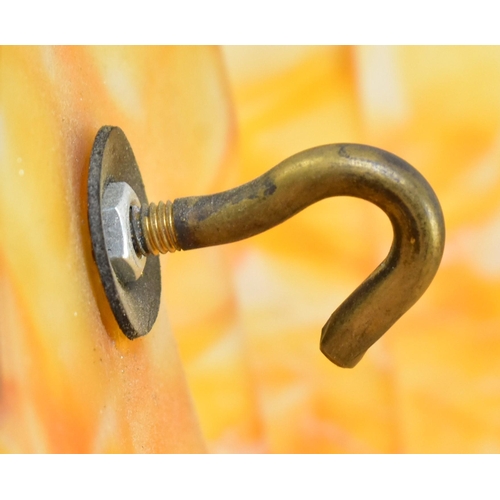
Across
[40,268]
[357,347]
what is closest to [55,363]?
[40,268]

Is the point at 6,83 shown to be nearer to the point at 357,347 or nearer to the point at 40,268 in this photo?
the point at 40,268

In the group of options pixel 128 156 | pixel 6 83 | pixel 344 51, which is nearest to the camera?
pixel 6 83

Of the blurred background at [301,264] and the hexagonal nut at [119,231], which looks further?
the blurred background at [301,264]

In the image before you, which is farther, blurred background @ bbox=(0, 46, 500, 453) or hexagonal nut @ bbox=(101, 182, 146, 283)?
blurred background @ bbox=(0, 46, 500, 453)

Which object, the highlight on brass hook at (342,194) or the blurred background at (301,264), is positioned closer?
the highlight on brass hook at (342,194)

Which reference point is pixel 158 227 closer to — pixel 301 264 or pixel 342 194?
pixel 342 194

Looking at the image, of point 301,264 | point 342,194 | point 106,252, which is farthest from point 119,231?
point 301,264
